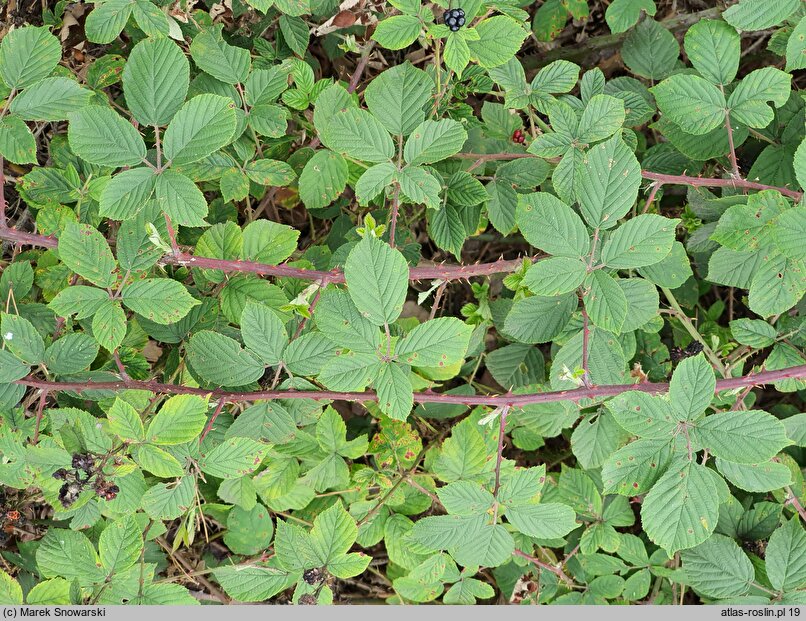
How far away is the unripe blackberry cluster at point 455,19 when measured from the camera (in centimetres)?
176

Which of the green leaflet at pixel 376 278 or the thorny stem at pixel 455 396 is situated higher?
the green leaflet at pixel 376 278

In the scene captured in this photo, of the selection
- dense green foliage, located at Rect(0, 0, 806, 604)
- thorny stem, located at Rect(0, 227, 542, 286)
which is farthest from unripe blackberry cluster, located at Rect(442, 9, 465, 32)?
thorny stem, located at Rect(0, 227, 542, 286)

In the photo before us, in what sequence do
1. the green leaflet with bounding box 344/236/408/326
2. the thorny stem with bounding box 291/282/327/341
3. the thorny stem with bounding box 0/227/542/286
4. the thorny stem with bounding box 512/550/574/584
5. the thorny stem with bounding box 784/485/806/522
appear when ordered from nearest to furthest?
1. the green leaflet with bounding box 344/236/408/326
2. the thorny stem with bounding box 0/227/542/286
3. the thorny stem with bounding box 291/282/327/341
4. the thorny stem with bounding box 784/485/806/522
5. the thorny stem with bounding box 512/550/574/584

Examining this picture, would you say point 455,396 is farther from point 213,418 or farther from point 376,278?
point 213,418

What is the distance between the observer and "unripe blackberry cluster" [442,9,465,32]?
1760 millimetres

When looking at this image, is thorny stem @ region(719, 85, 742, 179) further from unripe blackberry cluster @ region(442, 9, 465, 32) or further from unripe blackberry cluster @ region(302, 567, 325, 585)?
unripe blackberry cluster @ region(302, 567, 325, 585)

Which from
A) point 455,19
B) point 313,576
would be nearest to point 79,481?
point 313,576

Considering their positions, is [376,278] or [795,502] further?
[795,502]

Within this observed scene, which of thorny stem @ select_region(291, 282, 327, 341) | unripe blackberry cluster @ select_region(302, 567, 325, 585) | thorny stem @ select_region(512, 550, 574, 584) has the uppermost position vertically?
thorny stem @ select_region(291, 282, 327, 341)

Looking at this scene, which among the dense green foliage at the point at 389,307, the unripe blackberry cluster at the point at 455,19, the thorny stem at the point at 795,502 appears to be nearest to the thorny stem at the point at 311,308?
the dense green foliage at the point at 389,307

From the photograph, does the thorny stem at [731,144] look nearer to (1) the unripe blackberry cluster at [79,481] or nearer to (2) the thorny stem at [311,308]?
(2) the thorny stem at [311,308]

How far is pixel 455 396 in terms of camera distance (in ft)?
5.62

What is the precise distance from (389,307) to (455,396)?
0.34m
